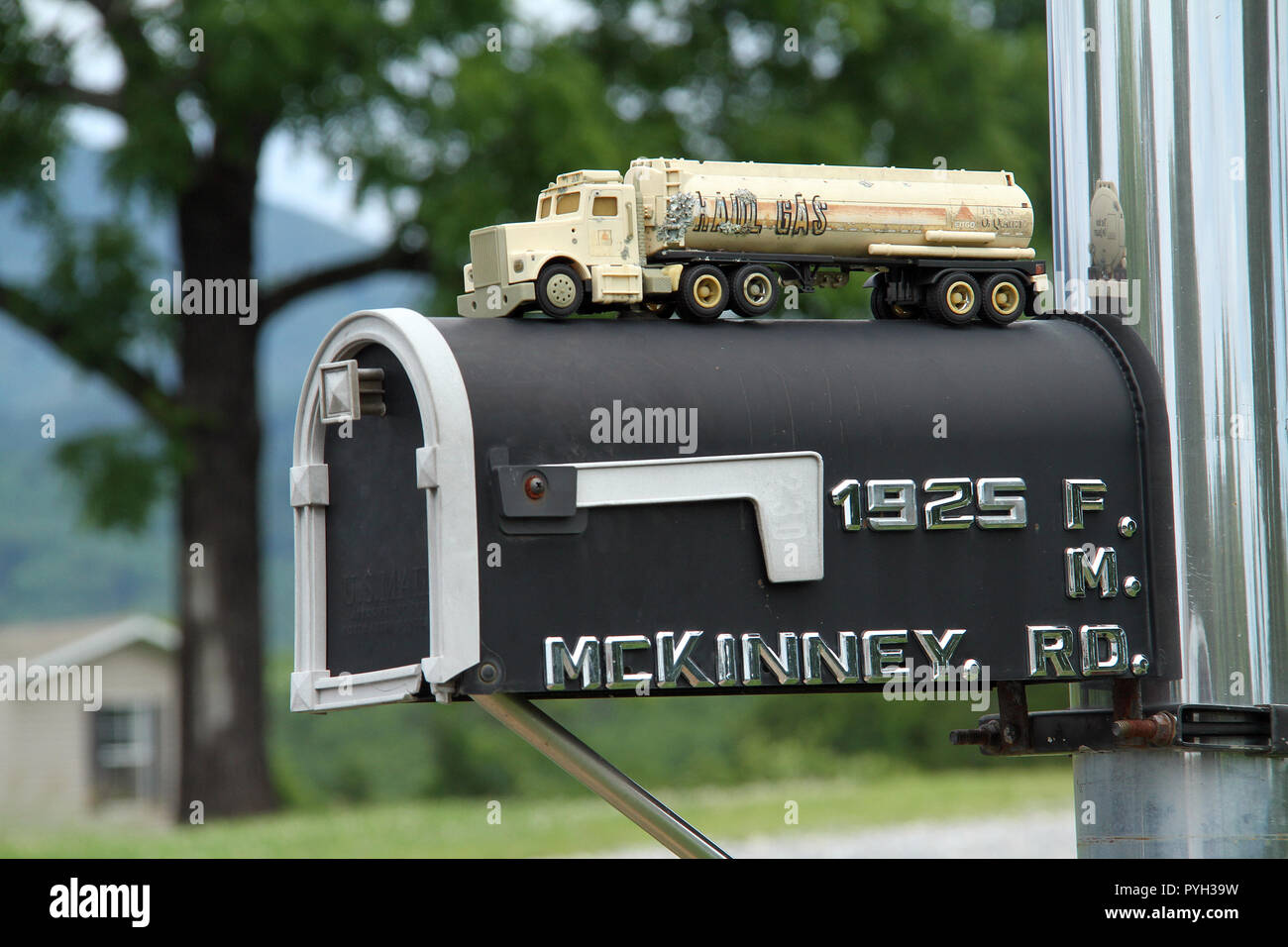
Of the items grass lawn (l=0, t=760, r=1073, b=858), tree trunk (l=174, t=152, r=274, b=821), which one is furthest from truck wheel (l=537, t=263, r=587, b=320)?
tree trunk (l=174, t=152, r=274, b=821)

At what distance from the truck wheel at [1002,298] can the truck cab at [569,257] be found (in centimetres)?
95

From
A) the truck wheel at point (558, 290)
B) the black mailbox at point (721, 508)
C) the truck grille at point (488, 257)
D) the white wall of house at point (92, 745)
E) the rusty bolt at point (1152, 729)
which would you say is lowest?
the white wall of house at point (92, 745)

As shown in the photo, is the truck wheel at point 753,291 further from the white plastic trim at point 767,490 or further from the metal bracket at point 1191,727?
the metal bracket at point 1191,727

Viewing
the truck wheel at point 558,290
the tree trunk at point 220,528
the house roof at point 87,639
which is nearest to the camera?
the truck wheel at point 558,290

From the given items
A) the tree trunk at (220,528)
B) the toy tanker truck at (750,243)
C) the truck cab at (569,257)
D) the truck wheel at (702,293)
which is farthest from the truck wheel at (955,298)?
the tree trunk at (220,528)

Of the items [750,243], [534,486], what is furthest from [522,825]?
[534,486]

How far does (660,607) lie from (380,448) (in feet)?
2.59

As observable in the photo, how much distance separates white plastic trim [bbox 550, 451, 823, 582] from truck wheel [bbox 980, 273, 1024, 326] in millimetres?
735

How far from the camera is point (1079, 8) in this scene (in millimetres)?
5227

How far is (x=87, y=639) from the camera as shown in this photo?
34000 millimetres

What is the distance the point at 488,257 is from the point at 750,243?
0.66 metres

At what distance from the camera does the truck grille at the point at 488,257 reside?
4363 mm
